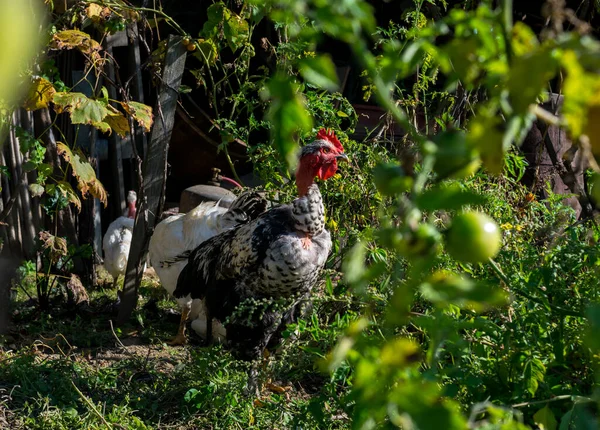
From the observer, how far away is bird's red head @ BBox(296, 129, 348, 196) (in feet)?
11.4

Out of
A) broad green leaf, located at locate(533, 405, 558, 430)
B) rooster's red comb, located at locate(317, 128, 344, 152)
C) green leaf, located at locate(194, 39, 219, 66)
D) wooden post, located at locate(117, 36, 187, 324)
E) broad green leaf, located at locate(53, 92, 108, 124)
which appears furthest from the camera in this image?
wooden post, located at locate(117, 36, 187, 324)

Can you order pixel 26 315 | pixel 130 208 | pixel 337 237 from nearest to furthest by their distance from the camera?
1. pixel 337 237
2. pixel 26 315
3. pixel 130 208

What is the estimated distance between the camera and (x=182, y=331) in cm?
438

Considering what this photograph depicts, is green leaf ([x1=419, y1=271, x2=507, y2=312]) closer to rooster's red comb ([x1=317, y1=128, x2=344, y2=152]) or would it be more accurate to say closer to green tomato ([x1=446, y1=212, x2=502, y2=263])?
green tomato ([x1=446, y1=212, x2=502, y2=263])

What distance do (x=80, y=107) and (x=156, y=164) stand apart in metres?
0.89

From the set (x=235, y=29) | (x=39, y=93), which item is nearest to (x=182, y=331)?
(x=39, y=93)

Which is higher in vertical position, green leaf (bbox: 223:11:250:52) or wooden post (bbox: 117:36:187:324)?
green leaf (bbox: 223:11:250:52)

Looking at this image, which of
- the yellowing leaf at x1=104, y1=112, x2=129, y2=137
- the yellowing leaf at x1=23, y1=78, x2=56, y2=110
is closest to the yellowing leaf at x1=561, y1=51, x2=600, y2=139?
the yellowing leaf at x1=23, y1=78, x2=56, y2=110

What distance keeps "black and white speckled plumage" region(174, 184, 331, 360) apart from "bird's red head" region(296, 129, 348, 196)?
57 millimetres

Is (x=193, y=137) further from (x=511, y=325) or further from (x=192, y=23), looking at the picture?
(x=511, y=325)

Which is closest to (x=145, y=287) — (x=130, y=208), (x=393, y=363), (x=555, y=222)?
(x=130, y=208)

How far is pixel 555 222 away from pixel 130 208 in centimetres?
391

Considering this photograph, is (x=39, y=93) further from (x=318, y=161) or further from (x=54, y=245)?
(x=318, y=161)

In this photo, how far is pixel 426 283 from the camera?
0.61 meters
